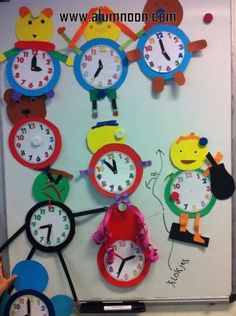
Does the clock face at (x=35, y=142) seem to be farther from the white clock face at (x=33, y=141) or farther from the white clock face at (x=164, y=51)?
the white clock face at (x=164, y=51)

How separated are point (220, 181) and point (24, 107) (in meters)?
0.68

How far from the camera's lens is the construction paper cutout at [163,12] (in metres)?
1.08


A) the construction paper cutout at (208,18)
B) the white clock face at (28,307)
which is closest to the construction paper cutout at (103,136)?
the construction paper cutout at (208,18)

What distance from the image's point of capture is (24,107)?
111cm

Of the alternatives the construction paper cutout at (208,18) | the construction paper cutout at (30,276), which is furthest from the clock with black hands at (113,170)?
the construction paper cutout at (208,18)

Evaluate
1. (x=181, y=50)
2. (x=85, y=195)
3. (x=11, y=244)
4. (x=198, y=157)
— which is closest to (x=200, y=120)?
(x=198, y=157)

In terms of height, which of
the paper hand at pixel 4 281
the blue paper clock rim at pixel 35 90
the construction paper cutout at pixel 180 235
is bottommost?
the paper hand at pixel 4 281

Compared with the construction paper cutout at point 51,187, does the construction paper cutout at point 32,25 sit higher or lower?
higher

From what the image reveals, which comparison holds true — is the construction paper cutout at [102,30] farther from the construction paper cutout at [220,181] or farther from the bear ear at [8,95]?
the construction paper cutout at [220,181]

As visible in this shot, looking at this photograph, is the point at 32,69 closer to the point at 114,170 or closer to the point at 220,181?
the point at 114,170

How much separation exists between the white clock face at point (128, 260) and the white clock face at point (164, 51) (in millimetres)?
583

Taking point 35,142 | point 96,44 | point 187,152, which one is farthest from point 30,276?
point 96,44

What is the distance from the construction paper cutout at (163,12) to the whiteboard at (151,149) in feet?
0.06

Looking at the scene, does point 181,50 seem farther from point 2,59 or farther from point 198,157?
point 2,59
